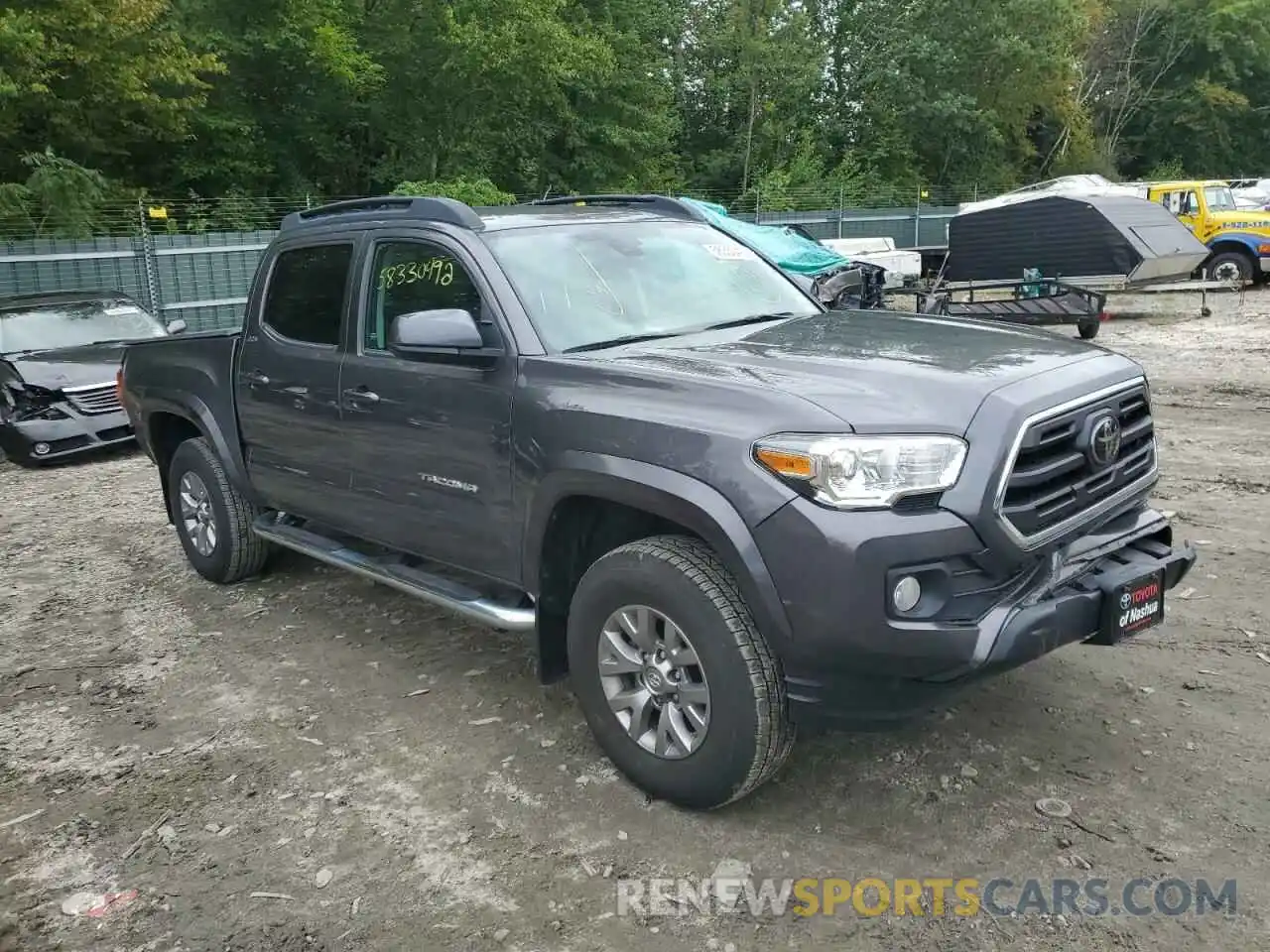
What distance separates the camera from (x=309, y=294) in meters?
5.03

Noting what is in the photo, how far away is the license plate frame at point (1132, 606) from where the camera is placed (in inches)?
128

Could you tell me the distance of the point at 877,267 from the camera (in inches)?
617

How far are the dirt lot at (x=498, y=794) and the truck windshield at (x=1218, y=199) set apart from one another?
723 inches

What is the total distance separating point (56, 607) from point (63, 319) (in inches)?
228

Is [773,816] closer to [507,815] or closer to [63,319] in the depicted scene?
[507,815]

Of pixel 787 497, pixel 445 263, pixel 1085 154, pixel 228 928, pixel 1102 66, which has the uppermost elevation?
pixel 1102 66

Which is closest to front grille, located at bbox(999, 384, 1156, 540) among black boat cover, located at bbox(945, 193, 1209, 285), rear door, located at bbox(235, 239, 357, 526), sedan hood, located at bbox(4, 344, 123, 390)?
rear door, located at bbox(235, 239, 357, 526)

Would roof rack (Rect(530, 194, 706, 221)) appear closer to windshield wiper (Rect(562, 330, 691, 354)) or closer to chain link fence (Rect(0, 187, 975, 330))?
windshield wiper (Rect(562, 330, 691, 354))

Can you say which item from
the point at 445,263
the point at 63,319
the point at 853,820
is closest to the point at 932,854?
the point at 853,820

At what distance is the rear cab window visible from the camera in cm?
480

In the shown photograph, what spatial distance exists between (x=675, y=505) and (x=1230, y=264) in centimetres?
2116

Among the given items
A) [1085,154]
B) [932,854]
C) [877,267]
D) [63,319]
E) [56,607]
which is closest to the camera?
[932,854]

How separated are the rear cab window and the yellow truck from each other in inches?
761

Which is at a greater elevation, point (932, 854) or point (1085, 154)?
point (1085, 154)
